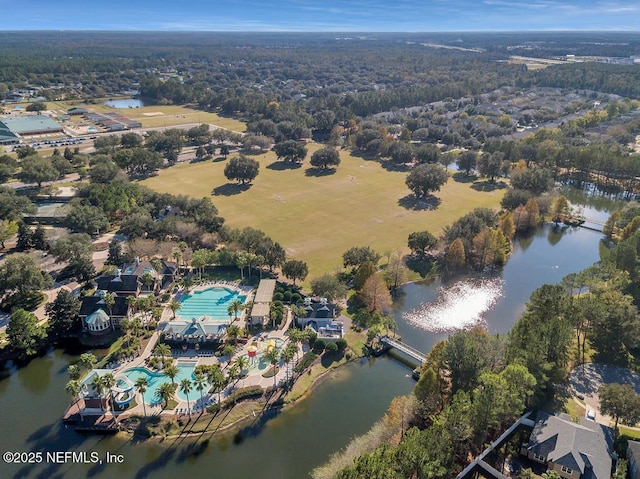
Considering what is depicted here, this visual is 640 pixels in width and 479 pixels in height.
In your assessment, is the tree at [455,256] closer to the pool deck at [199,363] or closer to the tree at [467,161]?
the pool deck at [199,363]

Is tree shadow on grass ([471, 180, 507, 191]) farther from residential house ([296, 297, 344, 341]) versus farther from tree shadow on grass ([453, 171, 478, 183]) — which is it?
residential house ([296, 297, 344, 341])

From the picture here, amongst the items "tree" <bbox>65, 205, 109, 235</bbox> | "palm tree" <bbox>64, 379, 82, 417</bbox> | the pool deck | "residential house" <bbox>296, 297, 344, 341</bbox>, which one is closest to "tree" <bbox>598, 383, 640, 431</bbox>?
"residential house" <bbox>296, 297, 344, 341</bbox>

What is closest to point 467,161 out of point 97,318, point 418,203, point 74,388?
point 418,203

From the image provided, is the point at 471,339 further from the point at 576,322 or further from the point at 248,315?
the point at 248,315

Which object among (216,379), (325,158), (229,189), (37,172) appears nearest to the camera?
(216,379)

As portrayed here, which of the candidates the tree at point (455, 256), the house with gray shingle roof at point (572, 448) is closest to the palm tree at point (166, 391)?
the house with gray shingle roof at point (572, 448)

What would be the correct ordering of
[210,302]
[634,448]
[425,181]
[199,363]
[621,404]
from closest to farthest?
[634,448], [621,404], [199,363], [210,302], [425,181]

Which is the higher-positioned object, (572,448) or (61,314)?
(572,448)

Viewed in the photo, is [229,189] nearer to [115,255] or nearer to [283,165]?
[283,165]
